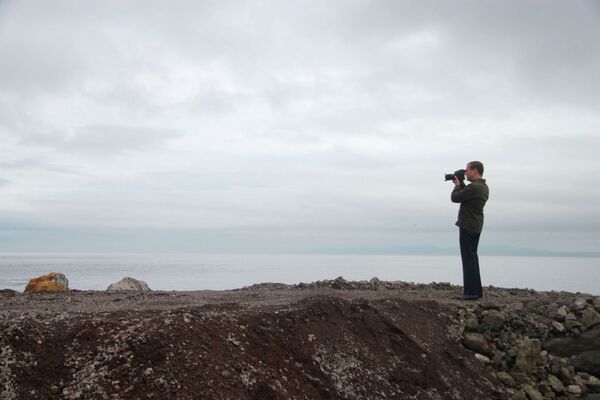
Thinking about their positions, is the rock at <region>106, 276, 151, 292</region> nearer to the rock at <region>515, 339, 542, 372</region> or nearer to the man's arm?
the man's arm

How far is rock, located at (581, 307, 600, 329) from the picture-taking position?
9.78 metres

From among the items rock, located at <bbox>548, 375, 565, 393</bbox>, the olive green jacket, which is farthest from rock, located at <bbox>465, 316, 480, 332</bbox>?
the olive green jacket

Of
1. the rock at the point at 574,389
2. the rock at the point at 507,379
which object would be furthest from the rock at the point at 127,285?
the rock at the point at 574,389

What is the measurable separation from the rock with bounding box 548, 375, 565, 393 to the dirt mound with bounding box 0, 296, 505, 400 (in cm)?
101

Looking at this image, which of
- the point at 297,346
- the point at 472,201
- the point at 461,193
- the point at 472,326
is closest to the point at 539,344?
the point at 472,326

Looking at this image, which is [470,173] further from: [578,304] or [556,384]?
[556,384]

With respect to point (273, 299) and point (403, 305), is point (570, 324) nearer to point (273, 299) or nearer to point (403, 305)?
point (403, 305)

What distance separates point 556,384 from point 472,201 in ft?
11.5

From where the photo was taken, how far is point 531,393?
8406mm

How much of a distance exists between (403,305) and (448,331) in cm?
86

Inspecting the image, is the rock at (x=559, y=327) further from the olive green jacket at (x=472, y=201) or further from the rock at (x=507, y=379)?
the olive green jacket at (x=472, y=201)

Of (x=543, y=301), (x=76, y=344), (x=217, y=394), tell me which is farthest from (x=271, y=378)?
(x=543, y=301)

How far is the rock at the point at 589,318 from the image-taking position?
9781mm

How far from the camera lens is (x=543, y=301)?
1062cm
